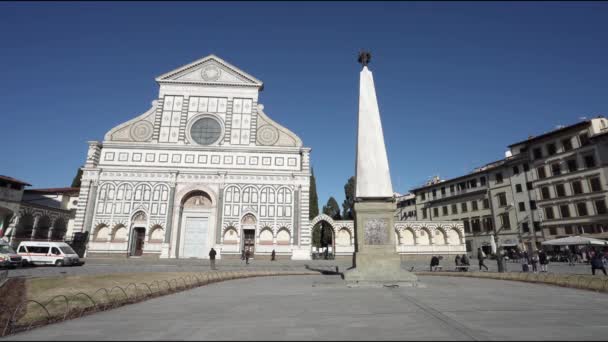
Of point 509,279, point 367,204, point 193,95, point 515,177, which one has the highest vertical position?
point 193,95

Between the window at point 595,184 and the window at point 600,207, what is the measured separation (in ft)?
4.02

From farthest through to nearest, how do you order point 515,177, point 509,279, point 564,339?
point 515,177 → point 509,279 → point 564,339

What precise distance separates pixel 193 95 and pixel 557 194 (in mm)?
40562

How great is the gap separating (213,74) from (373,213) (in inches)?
1207

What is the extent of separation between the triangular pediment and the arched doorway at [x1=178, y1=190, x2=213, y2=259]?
12.8m

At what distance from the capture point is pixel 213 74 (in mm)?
36125

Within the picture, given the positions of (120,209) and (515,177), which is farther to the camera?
(515,177)

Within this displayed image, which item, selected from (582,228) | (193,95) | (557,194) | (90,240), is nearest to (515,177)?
(557,194)

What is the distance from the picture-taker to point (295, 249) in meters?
31.1

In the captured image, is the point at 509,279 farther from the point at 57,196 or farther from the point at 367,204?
the point at 57,196

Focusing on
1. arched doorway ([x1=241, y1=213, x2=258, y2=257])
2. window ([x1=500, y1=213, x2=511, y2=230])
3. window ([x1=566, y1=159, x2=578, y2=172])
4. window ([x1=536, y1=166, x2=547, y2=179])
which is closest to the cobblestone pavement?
arched doorway ([x1=241, y1=213, x2=258, y2=257])

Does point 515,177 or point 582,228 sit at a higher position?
point 515,177

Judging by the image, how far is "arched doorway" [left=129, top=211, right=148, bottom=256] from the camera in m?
30.4

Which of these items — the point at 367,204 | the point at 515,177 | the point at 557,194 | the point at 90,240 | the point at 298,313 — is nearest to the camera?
the point at 298,313
